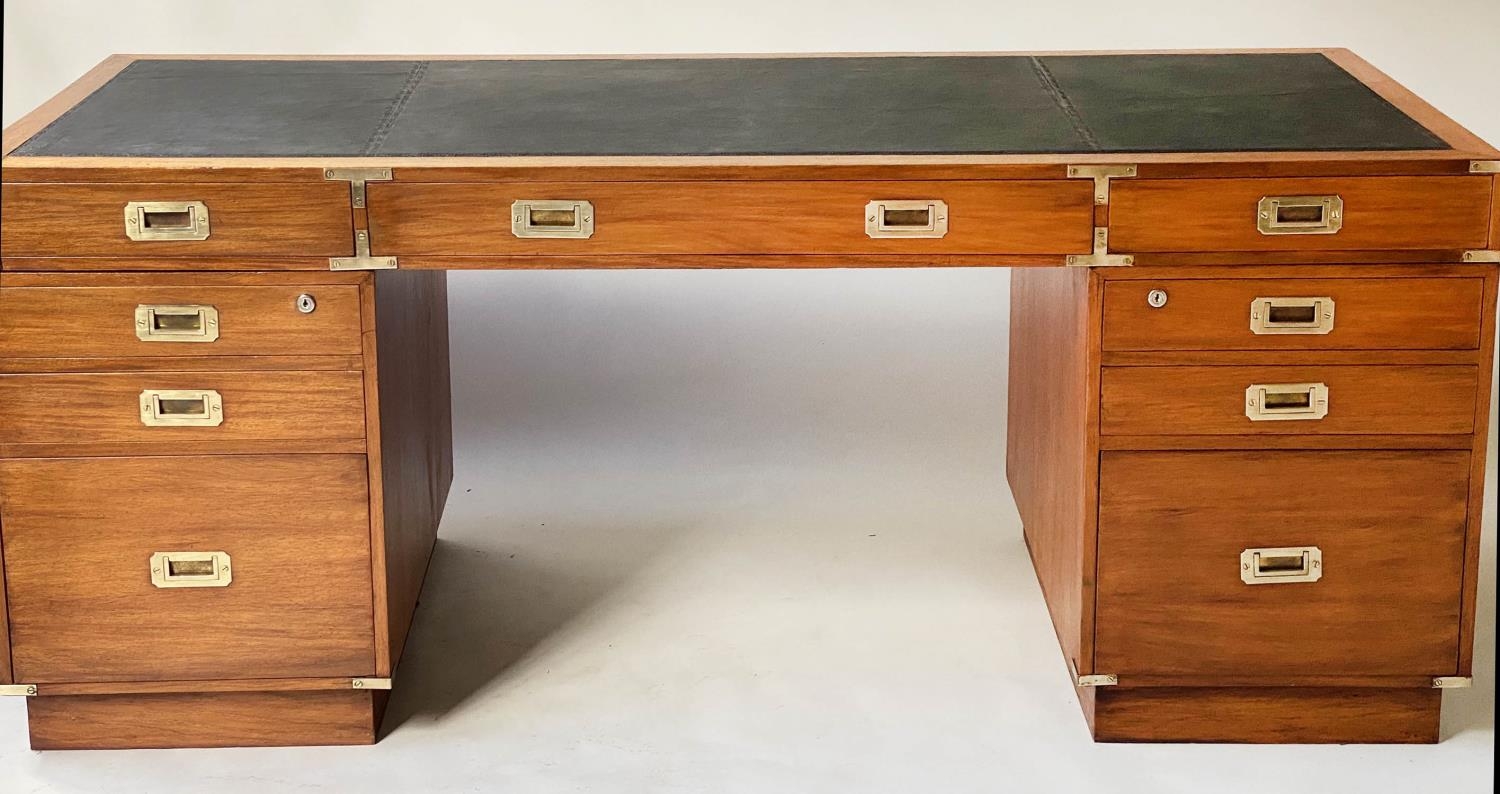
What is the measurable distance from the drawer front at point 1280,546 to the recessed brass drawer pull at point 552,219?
2.61ft

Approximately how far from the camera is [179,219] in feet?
8.02

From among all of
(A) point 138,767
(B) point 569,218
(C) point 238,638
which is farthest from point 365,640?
(B) point 569,218

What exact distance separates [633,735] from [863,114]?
39.0 inches

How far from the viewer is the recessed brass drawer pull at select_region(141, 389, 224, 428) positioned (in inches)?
97.8

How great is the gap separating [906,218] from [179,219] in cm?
98

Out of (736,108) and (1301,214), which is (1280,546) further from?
(736,108)

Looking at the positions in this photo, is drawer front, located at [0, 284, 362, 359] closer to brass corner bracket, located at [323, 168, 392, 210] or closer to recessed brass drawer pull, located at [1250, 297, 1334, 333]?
brass corner bracket, located at [323, 168, 392, 210]

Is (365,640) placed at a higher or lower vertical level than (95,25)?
lower

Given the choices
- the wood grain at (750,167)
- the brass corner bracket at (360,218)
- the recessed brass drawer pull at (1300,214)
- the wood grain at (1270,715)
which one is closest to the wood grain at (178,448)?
the brass corner bracket at (360,218)

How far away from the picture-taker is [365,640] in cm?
259

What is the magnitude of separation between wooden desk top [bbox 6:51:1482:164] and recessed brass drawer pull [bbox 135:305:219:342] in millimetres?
218

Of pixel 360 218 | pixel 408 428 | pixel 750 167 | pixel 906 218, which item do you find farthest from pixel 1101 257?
pixel 408 428

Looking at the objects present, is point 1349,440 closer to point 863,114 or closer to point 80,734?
point 863,114

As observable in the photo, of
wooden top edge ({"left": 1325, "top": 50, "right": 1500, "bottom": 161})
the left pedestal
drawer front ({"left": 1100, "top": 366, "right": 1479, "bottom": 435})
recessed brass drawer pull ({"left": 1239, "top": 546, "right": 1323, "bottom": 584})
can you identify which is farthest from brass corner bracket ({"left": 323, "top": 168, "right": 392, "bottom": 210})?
wooden top edge ({"left": 1325, "top": 50, "right": 1500, "bottom": 161})
